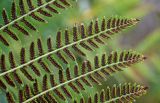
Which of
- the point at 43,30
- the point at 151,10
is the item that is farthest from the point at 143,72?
the point at 43,30

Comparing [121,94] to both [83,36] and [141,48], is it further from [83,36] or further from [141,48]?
[141,48]

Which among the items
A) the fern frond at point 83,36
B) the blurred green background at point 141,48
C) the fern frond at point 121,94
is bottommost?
the blurred green background at point 141,48


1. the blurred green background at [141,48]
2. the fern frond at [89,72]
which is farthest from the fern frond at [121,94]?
the blurred green background at [141,48]

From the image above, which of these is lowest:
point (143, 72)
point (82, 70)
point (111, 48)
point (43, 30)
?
point (143, 72)

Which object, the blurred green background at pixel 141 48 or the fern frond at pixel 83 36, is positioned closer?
the fern frond at pixel 83 36

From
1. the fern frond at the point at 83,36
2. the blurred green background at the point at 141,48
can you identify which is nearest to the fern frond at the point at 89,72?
the fern frond at the point at 83,36

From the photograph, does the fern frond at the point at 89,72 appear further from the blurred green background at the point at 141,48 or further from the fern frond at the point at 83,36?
the blurred green background at the point at 141,48

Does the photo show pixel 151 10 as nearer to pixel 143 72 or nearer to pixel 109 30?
pixel 143 72

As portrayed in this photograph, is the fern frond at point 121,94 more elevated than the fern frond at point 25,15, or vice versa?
the fern frond at point 25,15

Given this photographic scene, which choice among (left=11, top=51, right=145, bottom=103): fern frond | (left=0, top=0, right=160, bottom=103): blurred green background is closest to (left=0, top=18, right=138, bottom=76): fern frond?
(left=11, top=51, right=145, bottom=103): fern frond

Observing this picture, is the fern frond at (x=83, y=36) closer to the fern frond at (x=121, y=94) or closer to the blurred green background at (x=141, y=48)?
the fern frond at (x=121, y=94)

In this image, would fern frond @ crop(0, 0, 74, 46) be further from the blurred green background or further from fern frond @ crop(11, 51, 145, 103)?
the blurred green background
